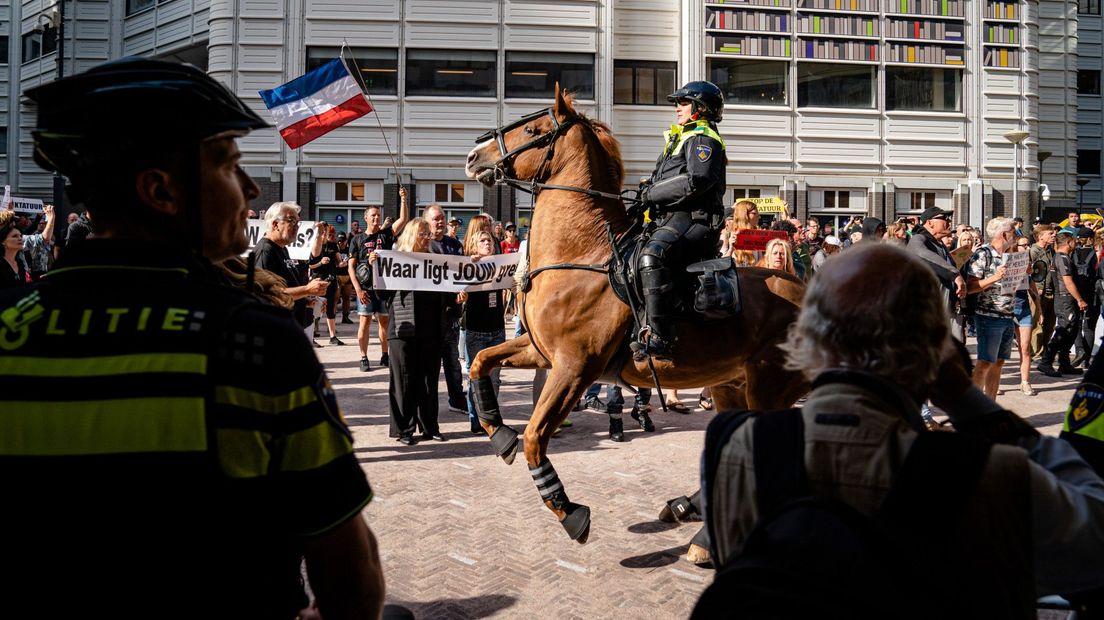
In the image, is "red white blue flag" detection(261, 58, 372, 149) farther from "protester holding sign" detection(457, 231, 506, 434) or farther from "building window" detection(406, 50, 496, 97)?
"building window" detection(406, 50, 496, 97)

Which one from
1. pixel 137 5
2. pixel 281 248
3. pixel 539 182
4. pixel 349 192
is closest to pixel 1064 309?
pixel 539 182

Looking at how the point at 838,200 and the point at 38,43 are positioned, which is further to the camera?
the point at 38,43

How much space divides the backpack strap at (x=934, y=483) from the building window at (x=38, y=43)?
45.9 meters

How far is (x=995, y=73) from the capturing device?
32562mm

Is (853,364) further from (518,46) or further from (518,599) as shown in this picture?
(518,46)

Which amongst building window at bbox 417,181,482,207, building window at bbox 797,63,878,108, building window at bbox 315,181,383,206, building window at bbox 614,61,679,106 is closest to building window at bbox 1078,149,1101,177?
building window at bbox 797,63,878,108

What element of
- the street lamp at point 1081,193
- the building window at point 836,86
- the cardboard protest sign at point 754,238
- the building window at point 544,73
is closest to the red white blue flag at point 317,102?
the cardboard protest sign at point 754,238

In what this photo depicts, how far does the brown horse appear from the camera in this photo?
5.57 meters

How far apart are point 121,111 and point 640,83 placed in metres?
31.3

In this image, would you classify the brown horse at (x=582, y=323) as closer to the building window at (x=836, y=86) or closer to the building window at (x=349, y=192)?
the building window at (x=349, y=192)

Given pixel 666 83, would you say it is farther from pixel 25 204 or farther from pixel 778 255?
pixel 778 255

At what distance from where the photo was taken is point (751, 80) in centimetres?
3159

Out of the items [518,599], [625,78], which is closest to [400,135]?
[625,78]

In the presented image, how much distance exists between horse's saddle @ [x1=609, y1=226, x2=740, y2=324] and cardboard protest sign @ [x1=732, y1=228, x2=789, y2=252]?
14.2 feet
